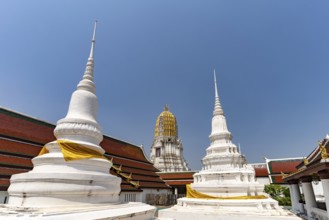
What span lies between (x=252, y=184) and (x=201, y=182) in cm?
300

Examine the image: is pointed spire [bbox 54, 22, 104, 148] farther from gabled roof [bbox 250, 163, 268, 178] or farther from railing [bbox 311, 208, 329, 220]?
gabled roof [bbox 250, 163, 268, 178]

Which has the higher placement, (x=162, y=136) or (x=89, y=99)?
(x=162, y=136)

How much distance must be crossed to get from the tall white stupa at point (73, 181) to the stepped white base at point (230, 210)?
486 cm

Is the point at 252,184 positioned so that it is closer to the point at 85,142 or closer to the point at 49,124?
the point at 85,142

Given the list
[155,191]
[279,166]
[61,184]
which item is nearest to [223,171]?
[61,184]

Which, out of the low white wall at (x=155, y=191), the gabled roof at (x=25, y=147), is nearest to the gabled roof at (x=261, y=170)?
the low white wall at (x=155, y=191)

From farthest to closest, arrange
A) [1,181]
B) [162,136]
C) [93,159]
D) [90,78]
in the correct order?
1. [162,136]
2. [1,181]
3. [90,78]
4. [93,159]

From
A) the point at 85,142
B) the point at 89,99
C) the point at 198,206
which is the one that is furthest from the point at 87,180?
the point at 198,206

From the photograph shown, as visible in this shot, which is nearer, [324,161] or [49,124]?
[324,161]

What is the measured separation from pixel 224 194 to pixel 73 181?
8.83 m

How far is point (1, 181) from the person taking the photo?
39.3 feet

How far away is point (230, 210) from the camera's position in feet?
34.4

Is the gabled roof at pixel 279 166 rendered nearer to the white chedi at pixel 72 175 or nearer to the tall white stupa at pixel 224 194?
the tall white stupa at pixel 224 194

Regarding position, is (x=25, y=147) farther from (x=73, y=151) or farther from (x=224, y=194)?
(x=224, y=194)
